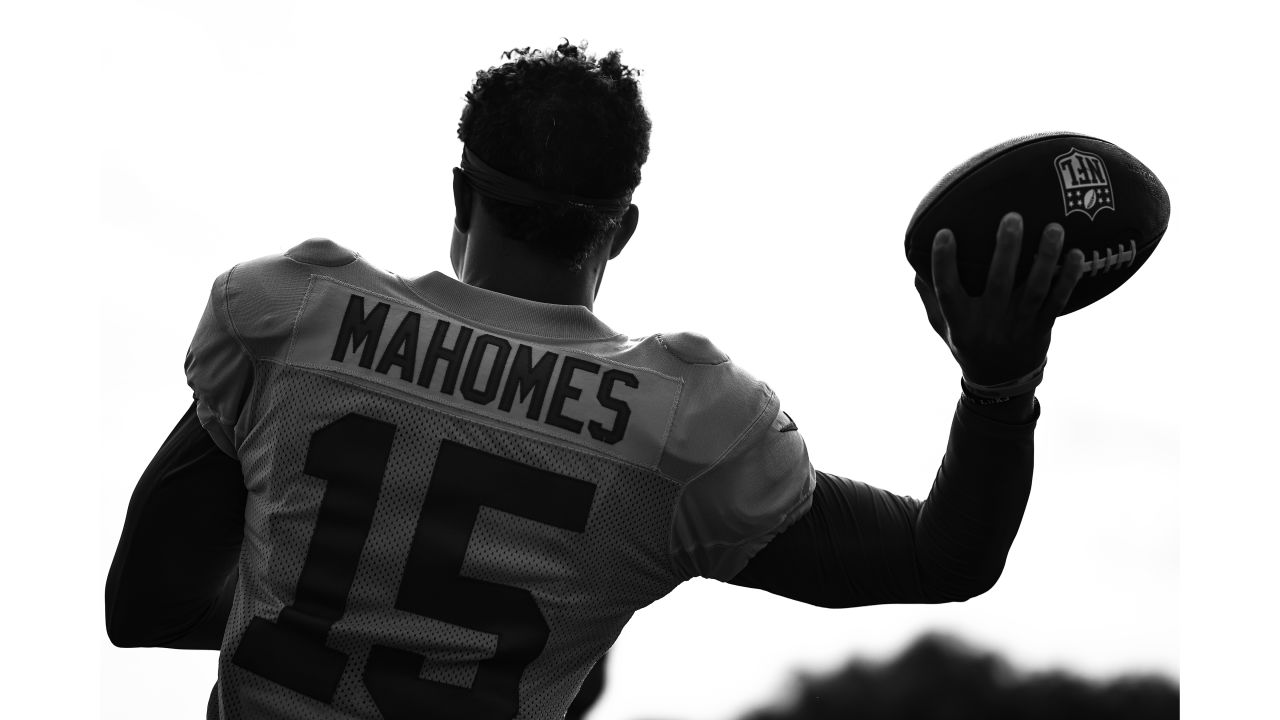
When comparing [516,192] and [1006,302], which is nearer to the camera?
[1006,302]

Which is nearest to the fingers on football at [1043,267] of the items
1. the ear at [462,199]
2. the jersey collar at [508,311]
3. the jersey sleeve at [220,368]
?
the jersey collar at [508,311]

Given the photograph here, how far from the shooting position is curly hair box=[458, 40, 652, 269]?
1307 mm

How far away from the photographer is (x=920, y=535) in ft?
4.00

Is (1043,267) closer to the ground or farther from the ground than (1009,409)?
farther from the ground

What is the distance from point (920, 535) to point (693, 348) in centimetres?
31

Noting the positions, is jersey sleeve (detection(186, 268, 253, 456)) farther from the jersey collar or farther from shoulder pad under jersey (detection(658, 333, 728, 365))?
shoulder pad under jersey (detection(658, 333, 728, 365))

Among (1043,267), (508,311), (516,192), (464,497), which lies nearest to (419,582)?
(464,497)

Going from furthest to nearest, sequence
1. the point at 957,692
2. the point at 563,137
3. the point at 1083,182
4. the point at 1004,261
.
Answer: the point at 957,692
the point at 563,137
the point at 1083,182
the point at 1004,261

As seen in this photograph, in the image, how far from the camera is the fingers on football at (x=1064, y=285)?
3.59ft

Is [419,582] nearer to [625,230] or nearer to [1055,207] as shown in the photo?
[625,230]

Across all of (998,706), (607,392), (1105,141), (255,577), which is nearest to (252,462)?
(255,577)

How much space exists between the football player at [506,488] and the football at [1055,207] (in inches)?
2.5

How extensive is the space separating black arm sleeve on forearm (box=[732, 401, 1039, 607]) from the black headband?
40 cm

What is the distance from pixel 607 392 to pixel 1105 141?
61 centimetres
